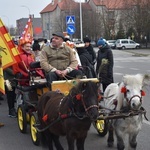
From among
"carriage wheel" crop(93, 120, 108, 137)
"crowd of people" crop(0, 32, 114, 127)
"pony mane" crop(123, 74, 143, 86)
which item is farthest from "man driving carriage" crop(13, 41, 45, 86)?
"pony mane" crop(123, 74, 143, 86)

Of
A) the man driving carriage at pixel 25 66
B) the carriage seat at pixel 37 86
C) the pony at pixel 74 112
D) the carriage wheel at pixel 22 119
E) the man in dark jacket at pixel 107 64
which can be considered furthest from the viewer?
the man in dark jacket at pixel 107 64

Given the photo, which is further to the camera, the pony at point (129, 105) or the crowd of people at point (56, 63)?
the crowd of people at point (56, 63)

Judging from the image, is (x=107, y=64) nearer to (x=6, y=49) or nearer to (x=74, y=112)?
(x=6, y=49)

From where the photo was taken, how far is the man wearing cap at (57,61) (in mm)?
6961

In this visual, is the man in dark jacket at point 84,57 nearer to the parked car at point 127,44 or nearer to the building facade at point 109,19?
the building facade at point 109,19

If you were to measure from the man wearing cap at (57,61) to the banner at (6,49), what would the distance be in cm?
95

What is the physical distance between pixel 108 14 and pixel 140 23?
928 inches

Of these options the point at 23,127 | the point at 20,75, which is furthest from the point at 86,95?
the point at 20,75

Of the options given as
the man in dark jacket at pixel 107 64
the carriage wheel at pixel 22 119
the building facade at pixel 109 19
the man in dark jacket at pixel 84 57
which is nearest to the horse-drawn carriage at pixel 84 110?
the carriage wheel at pixel 22 119

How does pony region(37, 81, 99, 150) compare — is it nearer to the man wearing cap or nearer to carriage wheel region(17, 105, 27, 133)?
the man wearing cap

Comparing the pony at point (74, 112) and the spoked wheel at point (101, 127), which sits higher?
the pony at point (74, 112)

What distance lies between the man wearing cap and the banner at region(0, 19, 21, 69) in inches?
37.5

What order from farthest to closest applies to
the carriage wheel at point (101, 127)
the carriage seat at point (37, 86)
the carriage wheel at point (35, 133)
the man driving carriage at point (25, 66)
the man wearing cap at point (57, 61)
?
1. the man driving carriage at point (25, 66)
2. the carriage seat at point (37, 86)
3. the carriage wheel at point (101, 127)
4. the man wearing cap at point (57, 61)
5. the carriage wheel at point (35, 133)

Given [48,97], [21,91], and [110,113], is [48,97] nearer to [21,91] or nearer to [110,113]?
[110,113]
